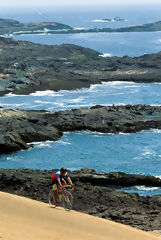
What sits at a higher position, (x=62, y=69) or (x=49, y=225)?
(x=49, y=225)

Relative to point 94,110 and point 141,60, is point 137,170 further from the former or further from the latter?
point 141,60

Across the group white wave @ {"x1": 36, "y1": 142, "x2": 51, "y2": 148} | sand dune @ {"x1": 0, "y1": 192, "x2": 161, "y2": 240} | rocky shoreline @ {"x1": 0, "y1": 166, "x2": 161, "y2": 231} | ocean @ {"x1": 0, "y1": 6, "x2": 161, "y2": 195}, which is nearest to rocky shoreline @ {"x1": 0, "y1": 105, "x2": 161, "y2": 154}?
white wave @ {"x1": 36, "y1": 142, "x2": 51, "y2": 148}

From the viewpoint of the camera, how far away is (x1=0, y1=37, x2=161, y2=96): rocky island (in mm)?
81000

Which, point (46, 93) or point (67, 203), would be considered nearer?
point (67, 203)

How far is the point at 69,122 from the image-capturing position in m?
53.9

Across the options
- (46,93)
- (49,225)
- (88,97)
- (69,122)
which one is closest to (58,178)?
(49,225)

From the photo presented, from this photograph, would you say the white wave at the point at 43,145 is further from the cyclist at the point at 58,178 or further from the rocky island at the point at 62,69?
the cyclist at the point at 58,178

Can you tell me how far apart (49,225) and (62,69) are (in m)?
77.1

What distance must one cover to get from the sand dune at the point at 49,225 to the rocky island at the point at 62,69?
58.3m

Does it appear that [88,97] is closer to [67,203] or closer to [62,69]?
[62,69]

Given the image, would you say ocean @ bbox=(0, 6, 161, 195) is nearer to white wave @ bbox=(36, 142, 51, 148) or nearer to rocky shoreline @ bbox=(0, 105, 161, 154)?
white wave @ bbox=(36, 142, 51, 148)

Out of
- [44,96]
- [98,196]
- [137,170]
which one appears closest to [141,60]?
[44,96]

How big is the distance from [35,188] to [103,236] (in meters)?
11.7

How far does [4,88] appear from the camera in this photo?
77.4m
